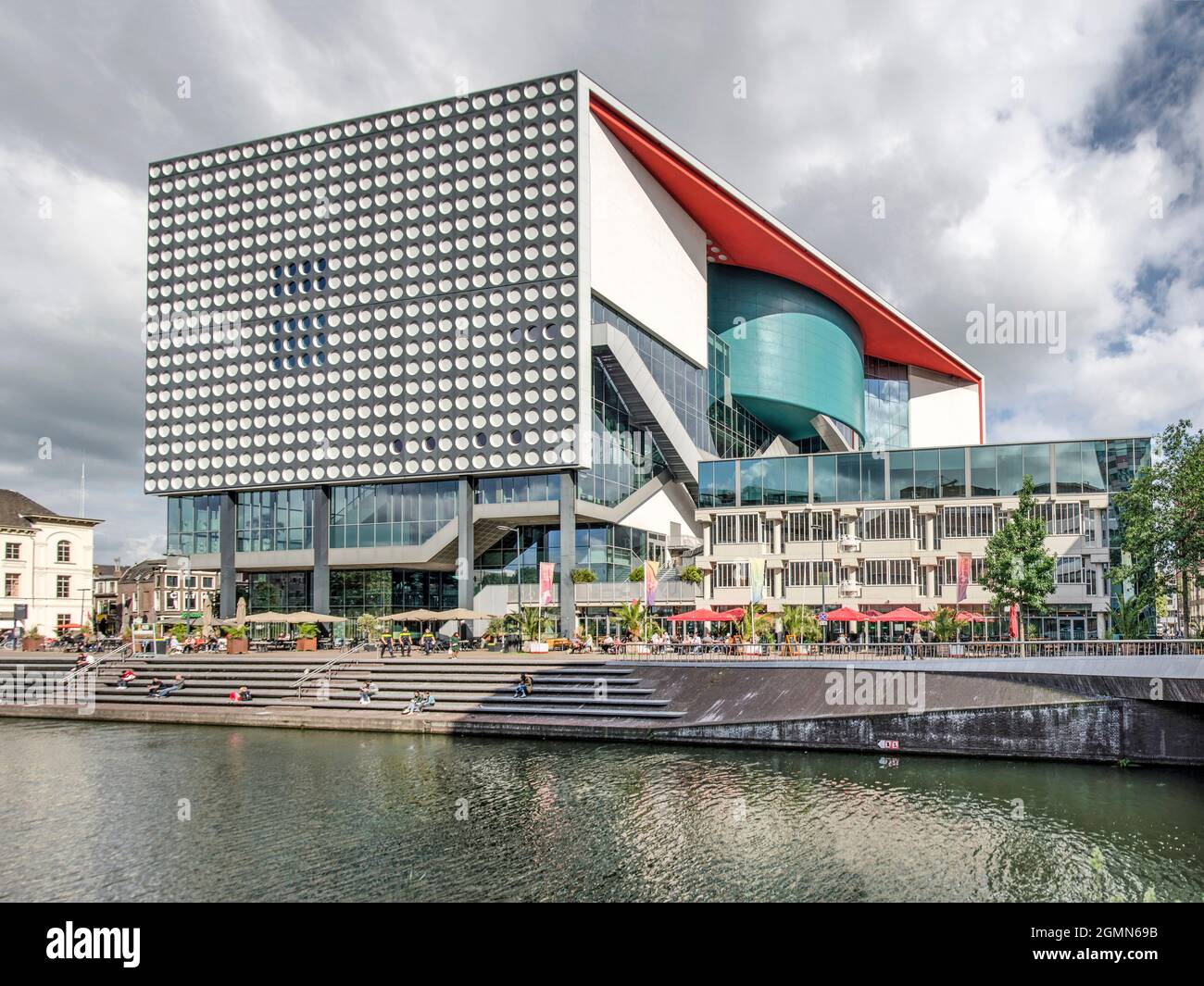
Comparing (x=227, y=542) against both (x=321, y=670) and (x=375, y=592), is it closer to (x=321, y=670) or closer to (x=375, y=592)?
(x=375, y=592)

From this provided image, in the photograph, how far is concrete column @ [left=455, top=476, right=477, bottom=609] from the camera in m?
58.0

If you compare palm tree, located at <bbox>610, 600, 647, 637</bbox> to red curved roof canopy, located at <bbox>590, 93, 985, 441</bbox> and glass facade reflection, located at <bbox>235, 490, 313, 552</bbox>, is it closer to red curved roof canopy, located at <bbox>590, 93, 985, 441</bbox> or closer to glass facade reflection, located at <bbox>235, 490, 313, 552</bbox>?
glass facade reflection, located at <bbox>235, 490, 313, 552</bbox>

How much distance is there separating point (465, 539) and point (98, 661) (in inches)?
888

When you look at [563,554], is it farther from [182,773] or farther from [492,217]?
[182,773]

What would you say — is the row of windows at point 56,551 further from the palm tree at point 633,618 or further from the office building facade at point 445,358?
the palm tree at point 633,618

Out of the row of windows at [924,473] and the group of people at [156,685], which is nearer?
the group of people at [156,685]

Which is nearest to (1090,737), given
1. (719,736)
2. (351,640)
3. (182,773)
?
(719,736)

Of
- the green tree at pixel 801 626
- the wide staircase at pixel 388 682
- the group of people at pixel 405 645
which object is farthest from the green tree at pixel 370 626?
the green tree at pixel 801 626

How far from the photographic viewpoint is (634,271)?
6259 cm

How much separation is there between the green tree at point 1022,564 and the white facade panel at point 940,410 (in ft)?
196

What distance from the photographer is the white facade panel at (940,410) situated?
10331 cm

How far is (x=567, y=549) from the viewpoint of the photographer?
56.0 metres

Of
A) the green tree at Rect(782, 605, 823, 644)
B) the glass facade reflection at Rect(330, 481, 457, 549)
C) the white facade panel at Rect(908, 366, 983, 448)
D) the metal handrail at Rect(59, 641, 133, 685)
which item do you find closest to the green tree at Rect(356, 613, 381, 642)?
the glass facade reflection at Rect(330, 481, 457, 549)

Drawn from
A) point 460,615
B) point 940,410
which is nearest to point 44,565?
point 460,615
